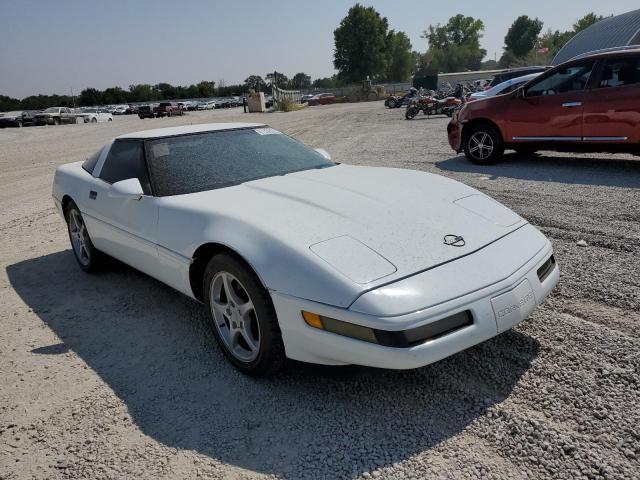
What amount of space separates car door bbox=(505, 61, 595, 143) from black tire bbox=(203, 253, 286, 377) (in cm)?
667

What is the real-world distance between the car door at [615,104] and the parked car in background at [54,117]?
43.3 m

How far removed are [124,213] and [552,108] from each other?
22.0 ft

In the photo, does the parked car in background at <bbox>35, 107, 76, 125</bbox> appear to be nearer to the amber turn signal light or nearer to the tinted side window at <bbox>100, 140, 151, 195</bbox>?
the tinted side window at <bbox>100, 140, 151, 195</bbox>

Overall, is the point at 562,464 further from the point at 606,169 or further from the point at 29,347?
the point at 606,169

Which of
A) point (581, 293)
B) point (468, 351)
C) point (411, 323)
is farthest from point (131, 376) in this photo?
point (581, 293)

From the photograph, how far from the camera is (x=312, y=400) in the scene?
2.49m

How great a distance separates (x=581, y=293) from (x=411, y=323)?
1939mm

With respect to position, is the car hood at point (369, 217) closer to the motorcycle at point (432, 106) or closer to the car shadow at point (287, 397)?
the car shadow at point (287, 397)

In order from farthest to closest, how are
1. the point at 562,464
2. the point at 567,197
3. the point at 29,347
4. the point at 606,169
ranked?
the point at 606,169 → the point at 567,197 → the point at 29,347 → the point at 562,464

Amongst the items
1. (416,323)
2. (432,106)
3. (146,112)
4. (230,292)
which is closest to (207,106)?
(146,112)

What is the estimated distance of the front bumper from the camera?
2090mm

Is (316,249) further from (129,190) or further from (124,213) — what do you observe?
(124,213)

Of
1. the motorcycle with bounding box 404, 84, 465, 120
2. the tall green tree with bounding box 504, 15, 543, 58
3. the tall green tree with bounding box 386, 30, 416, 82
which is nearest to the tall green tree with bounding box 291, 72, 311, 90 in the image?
the tall green tree with bounding box 386, 30, 416, 82

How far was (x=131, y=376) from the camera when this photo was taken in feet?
9.34
